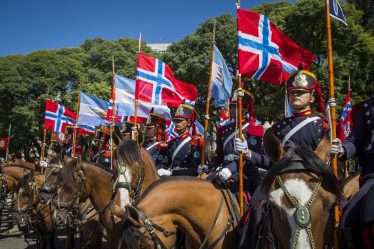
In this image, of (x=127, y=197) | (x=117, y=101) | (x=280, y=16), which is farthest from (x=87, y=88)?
(x=127, y=197)

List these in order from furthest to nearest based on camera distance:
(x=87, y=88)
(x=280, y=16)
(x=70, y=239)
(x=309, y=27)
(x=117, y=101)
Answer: (x=87, y=88) → (x=280, y=16) → (x=309, y=27) → (x=117, y=101) → (x=70, y=239)

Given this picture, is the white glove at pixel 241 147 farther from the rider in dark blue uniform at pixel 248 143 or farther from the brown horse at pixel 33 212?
the brown horse at pixel 33 212

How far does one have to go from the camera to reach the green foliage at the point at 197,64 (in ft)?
76.4

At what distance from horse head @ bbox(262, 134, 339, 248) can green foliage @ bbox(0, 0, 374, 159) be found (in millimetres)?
10904

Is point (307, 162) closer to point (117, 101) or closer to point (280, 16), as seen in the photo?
point (117, 101)

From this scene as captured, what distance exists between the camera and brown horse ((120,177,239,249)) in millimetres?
4066

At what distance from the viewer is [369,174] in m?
3.69

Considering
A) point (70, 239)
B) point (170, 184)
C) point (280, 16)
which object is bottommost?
point (70, 239)

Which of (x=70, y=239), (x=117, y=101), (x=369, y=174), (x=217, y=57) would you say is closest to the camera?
(x=369, y=174)

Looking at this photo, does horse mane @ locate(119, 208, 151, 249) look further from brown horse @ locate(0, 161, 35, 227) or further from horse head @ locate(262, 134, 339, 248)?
brown horse @ locate(0, 161, 35, 227)

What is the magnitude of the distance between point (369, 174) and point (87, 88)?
3633 centimetres

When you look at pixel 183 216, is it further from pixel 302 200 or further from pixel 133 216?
pixel 302 200

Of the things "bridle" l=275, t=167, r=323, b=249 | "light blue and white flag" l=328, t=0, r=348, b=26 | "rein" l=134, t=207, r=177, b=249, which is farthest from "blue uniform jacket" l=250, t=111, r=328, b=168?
"rein" l=134, t=207, r=177, b=249

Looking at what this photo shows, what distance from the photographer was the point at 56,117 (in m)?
16.9
